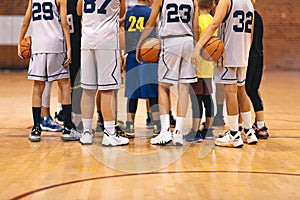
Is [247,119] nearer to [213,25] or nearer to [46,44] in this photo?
[213,25]

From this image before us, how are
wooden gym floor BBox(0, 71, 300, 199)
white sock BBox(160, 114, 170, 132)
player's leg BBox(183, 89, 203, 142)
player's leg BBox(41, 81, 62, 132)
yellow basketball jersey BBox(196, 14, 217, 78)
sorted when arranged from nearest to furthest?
wooden gym floor BBox(0, 71, 300, 199) → white sock BBox(160, 114, 170, 132) → player's leg BBox(183, 89, 203, 142) → yellow basketball jersey BBox(196, 14, 217, 78) → player's leg BBox(41, 81, 62, 132)

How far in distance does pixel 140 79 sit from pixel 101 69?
775 mm

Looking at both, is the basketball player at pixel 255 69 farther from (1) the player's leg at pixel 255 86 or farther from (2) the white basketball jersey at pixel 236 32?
(2) the white basketball jersey at pixel 236 32

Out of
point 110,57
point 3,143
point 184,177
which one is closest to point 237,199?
point 184,177

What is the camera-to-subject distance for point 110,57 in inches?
203

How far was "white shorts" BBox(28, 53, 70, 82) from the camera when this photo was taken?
211 inches

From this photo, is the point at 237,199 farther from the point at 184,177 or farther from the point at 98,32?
the point at 98,32

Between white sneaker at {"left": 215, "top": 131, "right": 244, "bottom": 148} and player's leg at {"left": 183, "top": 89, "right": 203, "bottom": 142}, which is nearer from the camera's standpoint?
white sneaker at {"left": 215, "top": 131, "right": 244, "bottom": 148}

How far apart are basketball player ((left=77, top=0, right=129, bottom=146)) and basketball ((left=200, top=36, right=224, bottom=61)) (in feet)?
2.76

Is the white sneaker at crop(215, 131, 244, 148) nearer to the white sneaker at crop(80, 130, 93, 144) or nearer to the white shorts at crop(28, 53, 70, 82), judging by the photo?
the white sneaker at crop(80, 130, 93, 144)

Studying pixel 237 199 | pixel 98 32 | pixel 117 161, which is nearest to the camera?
pixel 237 199

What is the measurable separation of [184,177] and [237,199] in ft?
2.15

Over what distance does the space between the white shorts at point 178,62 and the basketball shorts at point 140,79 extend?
50cm

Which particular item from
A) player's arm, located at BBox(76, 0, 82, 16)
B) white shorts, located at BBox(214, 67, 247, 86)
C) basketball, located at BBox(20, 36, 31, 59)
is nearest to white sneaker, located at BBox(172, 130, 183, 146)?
white shorts, located at BBox(214, 67, 247, 86)
